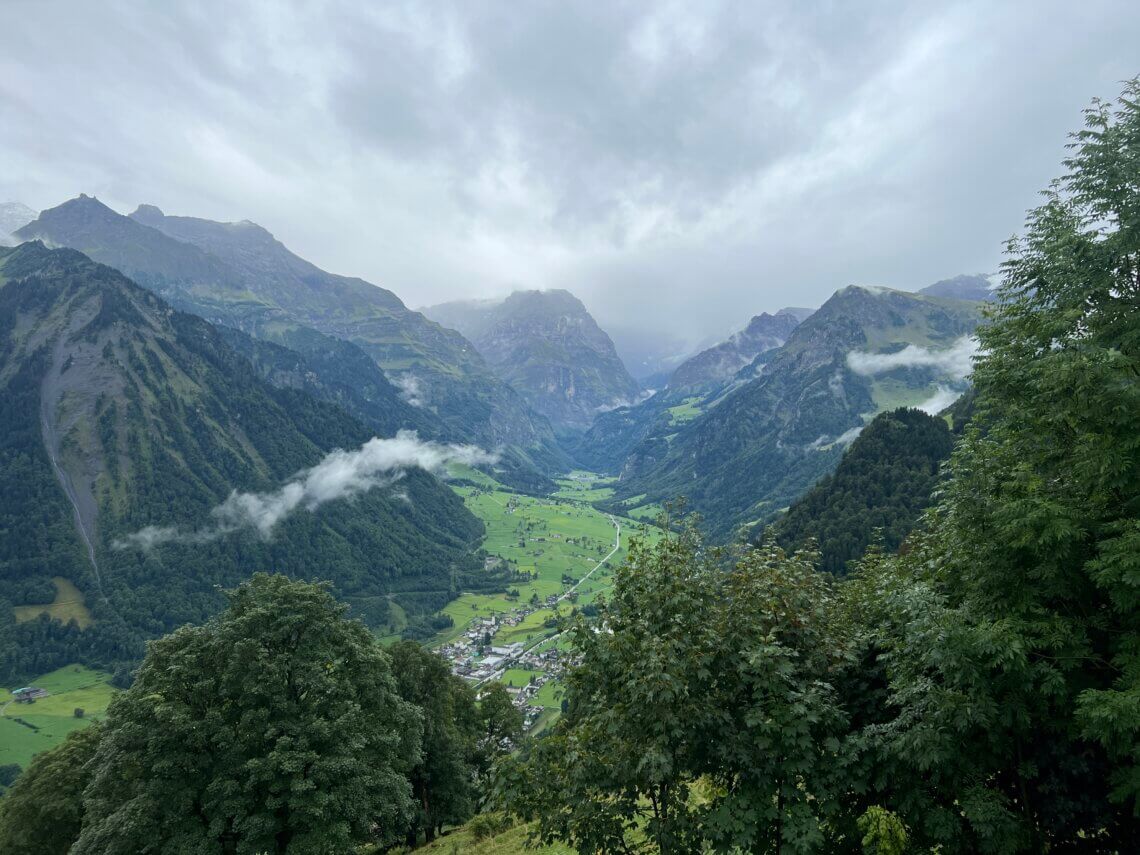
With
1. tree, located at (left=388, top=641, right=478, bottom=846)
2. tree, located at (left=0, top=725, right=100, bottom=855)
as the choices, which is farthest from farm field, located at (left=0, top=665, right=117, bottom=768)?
tree, located at (left=388, top=641, right=478, bottom=846)

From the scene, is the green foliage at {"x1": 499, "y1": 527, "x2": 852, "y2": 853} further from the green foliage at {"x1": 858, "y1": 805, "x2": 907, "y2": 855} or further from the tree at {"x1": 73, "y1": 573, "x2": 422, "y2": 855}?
the tree at {"x1": 73, "y1": 573, "x2": 422, "y2": 855}

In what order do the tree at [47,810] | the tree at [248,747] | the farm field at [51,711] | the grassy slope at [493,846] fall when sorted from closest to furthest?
1. the tree at [248,747]
2. the grassy slope at [493,846]
3. the tree at [47,810]
4. the farm field at [51,711]

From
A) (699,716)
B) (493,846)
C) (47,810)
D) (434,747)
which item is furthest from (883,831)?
(47,810)

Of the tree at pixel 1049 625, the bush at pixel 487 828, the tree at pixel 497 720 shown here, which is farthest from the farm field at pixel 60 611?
the tree at pixel 1049 625

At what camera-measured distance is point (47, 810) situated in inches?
1187

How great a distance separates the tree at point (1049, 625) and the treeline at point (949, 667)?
58mm

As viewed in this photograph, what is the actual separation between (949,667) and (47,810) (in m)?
45.1

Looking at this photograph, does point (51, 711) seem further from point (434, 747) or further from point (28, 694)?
point (434, 747)

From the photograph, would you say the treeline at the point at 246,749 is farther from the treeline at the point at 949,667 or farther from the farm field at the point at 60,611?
the farm field at the point at 60,611

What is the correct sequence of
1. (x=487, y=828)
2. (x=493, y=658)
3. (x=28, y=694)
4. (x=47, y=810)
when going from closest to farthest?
(x=47, y=810) < (x=487, y=828) < (x=28, y=694) < (x=493, y=658)

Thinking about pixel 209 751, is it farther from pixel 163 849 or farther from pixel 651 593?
pixel 651 593

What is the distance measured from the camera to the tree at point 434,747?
1618 inches

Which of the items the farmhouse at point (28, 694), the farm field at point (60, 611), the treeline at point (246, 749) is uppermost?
the treeline at point (246, 749)

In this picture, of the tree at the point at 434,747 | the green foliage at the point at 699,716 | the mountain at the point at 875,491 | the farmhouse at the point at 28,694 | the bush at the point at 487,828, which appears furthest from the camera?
the farmhouse at the point at 28,694
